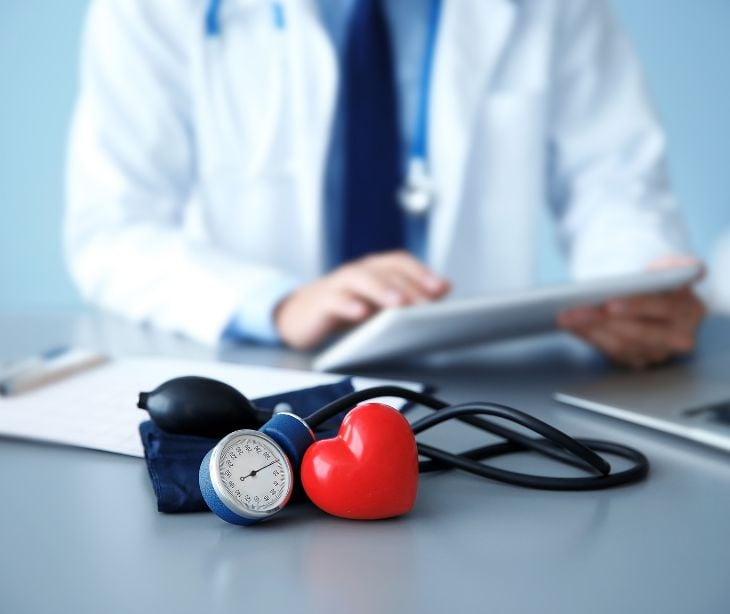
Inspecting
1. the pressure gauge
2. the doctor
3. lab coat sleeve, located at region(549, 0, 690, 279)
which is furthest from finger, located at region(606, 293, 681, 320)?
the pressure gauge

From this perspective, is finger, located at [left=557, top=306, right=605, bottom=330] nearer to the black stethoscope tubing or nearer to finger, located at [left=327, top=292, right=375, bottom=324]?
finger, located at [left=327, top=292, right=375, bottom=324]

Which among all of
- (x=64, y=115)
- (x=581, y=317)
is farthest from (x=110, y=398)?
(x=64, y=115)

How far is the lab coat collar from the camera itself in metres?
1.24

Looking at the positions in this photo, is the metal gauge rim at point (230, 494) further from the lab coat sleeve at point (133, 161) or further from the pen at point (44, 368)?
the lab coat sleeve at point (133, 161)

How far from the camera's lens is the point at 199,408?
16.3 inches

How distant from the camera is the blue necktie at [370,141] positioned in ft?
4.00

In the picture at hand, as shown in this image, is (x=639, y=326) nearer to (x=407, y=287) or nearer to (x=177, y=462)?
(x=407, y=287)

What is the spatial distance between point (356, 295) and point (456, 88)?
559mm

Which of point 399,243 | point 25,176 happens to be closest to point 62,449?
point 399,243

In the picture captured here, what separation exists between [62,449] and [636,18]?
2104 millimetres

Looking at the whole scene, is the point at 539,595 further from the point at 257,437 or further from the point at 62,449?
the point at 62,449

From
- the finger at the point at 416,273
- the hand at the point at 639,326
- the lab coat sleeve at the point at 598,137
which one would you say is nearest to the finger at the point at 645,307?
the hand at the point at 639,326

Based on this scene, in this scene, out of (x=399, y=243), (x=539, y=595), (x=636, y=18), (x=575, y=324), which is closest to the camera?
(x=539, y=595)

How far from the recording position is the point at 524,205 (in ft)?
4.38
